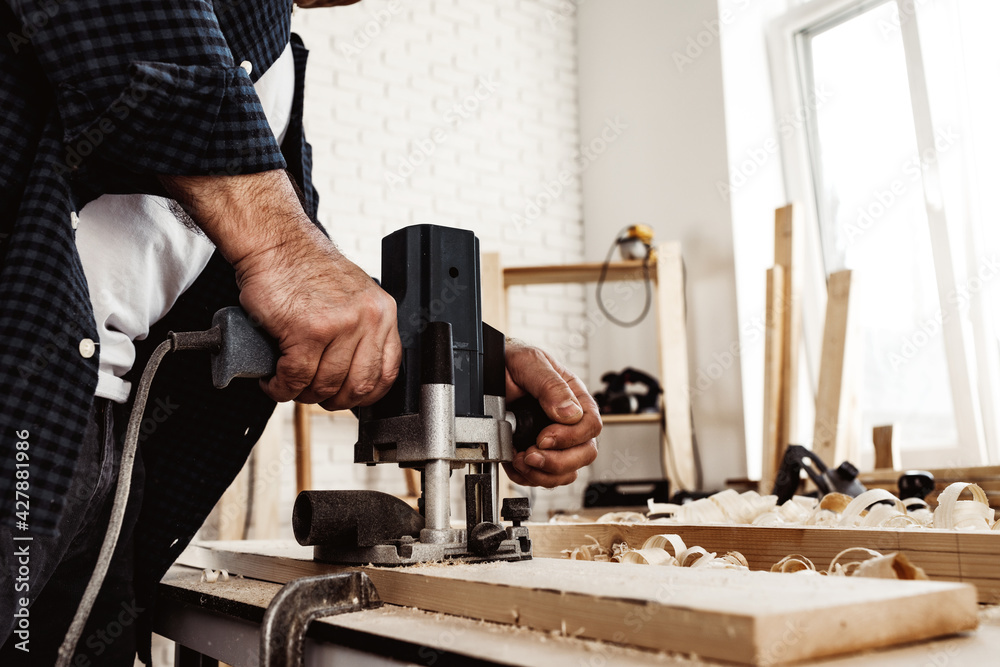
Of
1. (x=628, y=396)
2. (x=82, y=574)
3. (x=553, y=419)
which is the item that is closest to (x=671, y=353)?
(x=628, y=396)

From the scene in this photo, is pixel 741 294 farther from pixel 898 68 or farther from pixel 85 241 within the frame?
pixel 85 241

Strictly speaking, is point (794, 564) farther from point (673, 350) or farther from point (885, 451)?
point (673, 350)

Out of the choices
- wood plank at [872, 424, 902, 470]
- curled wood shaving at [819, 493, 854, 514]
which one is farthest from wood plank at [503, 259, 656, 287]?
curled wood shaving at [819, 493, 854, 514]

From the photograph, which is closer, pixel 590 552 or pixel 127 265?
pixel 127 265

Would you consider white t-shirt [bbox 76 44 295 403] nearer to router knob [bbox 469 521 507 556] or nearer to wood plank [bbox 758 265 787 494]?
router knob [bbox 469 521 507 556]

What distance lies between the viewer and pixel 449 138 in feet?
12.3

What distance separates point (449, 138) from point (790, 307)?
172cm

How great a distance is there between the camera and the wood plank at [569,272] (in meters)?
3.11

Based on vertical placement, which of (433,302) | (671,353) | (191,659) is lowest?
(191,659)

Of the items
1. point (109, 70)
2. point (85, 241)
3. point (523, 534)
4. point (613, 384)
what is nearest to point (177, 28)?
point (109, 70)

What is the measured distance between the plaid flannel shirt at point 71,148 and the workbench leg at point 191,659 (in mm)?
357

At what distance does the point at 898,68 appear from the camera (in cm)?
292

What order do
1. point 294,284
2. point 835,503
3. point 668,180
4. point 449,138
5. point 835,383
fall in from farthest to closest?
point 449,138
point 668,180
point 835,383
point 835,503
point 294,284

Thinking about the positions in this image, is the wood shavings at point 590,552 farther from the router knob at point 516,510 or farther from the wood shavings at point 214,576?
the wood shavings at point 214,576
